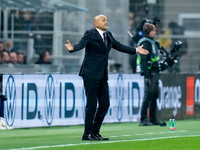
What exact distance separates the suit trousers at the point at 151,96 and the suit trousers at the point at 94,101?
3.94 meters

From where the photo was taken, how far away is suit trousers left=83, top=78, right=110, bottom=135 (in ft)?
39.1

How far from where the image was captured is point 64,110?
54.4 feet

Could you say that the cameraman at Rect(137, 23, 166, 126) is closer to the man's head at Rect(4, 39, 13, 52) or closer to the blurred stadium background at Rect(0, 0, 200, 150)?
the blurred stadium background at Rect(0, 0, 200, 150)

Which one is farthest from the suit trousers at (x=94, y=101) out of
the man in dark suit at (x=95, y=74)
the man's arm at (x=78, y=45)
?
the man's arm at (x=78, y=45)

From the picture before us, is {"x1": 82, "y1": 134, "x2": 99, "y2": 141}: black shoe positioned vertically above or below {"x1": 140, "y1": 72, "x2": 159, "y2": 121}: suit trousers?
below

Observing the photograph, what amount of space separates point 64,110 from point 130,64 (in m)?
Result: 6.82

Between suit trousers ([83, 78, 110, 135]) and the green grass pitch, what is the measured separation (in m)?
0.31

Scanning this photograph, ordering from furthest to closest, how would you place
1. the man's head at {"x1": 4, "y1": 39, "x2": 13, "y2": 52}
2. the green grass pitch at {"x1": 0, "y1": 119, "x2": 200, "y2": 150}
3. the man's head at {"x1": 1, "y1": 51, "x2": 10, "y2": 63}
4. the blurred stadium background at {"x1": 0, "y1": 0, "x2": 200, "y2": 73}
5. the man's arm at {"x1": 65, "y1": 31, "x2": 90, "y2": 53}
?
the blurred stadium background at {"x1": 0, "y1": 0, "x2": 200, "y2": 73}
the man's head at {"x1": 4, "y1": 39, "x2": 13, "y2": 52}
the man's head at {"x1": 1, "y1": 51, "x2": 10, "y2": 63}
the man's arm at {"x1": 65, "y1": 31, "x2": 90, "y2": 53}
the green grass pitch at {"x1": 0, "y1": 119, "x2": 200, "y2": 150}

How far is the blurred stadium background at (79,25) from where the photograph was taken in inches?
885

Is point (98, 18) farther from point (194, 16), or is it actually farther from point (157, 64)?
point (194, 16)

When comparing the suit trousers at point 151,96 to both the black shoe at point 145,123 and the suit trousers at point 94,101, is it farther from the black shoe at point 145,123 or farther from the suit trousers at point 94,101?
the suit trousers at point 94,101

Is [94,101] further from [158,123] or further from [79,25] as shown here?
[79,25]

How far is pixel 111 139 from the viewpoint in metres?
12.1

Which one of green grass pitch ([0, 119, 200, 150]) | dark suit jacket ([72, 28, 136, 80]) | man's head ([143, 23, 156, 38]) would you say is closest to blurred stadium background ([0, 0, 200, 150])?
green grass pitch ([0, 119, 200, 150])
